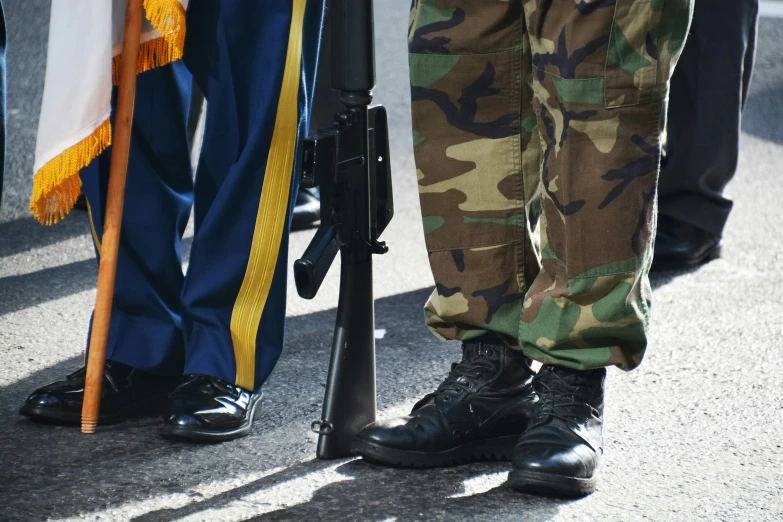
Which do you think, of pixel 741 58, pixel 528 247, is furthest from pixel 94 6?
pixel 741 58

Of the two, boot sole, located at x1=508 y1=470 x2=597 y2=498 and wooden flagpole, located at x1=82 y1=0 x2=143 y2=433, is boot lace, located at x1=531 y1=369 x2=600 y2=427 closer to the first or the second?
boot sole, located at x1=508 y1=470 x2=597 y2=498

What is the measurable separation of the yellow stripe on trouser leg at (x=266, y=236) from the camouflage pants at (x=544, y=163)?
0.19 meters

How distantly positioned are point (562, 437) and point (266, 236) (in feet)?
1.76

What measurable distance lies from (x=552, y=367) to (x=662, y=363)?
592 mm

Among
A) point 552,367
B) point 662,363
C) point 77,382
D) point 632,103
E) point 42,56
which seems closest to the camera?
point 632,103

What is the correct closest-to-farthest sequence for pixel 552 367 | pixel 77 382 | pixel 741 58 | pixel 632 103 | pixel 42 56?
pixel 632 103 → pixel 552 367 → pixel 77 382 → pixel 741 58 → pixel 42 56

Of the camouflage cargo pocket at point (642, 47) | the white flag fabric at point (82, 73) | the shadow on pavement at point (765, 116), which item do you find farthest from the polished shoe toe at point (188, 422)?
the shadow on pavement at point (765, 116)

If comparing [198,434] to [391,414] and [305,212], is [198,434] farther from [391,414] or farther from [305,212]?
[305,212]

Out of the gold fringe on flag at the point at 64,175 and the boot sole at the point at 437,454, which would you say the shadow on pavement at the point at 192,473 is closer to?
the boot sole at the point at 437,454

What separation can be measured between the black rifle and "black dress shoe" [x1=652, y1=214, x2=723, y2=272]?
1.25 metres

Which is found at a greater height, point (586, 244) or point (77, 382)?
point (586, 244)

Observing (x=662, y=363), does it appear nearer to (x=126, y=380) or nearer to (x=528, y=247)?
(x=528, y=247)

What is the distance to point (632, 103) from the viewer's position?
54.6 inches

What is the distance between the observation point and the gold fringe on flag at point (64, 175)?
1566 mm
